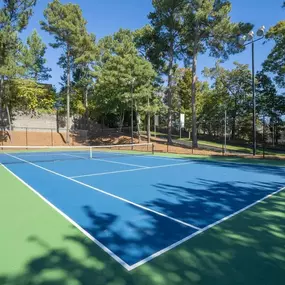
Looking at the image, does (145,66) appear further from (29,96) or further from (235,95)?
(235,95)

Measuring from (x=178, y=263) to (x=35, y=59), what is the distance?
3043 centimetres

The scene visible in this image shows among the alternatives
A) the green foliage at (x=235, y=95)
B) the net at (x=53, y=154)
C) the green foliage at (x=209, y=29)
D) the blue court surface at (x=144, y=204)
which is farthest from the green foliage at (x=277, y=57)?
the blue court surface at (x=144, y=204)

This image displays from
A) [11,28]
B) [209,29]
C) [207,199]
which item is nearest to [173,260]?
[207,199]

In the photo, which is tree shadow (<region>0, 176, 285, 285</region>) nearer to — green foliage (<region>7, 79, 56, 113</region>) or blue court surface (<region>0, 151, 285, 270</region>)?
blue court surface (<region>0, 151, 285, 270</region>)

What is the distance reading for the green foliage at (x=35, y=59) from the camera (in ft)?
83.2

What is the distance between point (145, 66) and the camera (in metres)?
22.3

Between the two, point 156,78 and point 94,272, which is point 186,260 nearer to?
point 94,272

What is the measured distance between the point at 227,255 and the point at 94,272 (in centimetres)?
148

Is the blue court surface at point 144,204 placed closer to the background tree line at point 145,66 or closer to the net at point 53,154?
the net at point 53,154

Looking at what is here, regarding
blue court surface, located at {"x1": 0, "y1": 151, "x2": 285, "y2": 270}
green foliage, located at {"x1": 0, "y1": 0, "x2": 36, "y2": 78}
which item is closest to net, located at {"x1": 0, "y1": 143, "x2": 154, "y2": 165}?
blue court surface, located at {"x1": 0, "y1": 151, "x2": 285, "y2": 270}

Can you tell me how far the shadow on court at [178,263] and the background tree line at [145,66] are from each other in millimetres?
17780

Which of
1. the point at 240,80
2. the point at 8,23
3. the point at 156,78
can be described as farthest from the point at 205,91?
the point at 8,23

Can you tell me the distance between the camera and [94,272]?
233 centimetres

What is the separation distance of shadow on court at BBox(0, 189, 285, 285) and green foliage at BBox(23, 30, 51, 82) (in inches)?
1046
